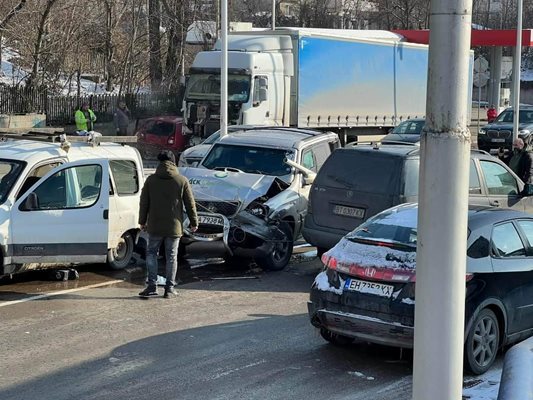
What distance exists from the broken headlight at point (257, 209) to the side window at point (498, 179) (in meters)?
3.27

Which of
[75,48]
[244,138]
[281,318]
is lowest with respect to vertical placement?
[281,318]

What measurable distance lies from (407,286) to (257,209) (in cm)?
476

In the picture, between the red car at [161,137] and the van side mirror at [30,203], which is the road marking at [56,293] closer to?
the van side mirror at [30,203]

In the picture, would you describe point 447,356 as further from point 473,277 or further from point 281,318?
point 281,318

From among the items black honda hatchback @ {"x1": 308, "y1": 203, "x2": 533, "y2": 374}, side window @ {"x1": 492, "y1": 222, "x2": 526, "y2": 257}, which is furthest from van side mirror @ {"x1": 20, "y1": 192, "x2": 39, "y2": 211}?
side window @ {"x1": 492, "y1": 222, "x2": 526, "y2": 257}

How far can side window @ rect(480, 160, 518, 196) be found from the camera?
12719 mm

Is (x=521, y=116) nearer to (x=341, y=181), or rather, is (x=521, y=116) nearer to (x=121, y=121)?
(x=121, y=121)

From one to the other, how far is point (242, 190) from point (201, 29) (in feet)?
102

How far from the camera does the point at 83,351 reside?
8203mm

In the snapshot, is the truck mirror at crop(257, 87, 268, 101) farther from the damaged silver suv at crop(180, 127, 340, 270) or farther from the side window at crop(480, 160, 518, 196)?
the side window at crop(480, 160, 518, 196)

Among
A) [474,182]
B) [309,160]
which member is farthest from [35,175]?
[474,182]

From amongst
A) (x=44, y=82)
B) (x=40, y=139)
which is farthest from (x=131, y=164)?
(x=44, y=82)

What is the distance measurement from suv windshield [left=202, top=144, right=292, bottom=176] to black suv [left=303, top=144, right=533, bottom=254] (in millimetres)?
1337

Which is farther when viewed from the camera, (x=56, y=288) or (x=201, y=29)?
(x=201, y=29)
